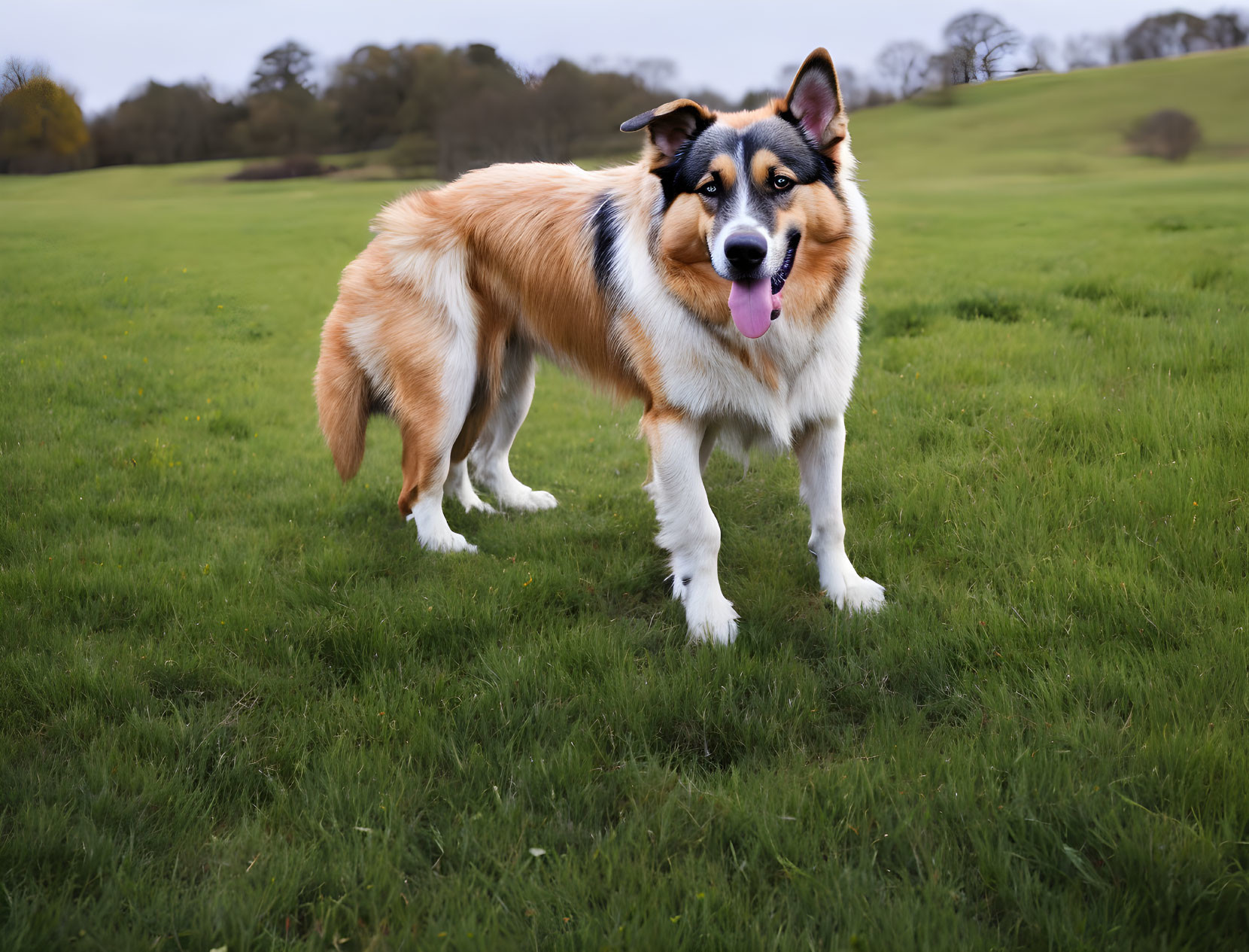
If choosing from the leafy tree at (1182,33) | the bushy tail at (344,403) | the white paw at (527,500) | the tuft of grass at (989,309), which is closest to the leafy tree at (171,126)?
the bushy tail at (344,403)

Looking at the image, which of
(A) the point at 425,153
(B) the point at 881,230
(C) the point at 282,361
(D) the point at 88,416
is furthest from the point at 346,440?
(A) the point at 425,153

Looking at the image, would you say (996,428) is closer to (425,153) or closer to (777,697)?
(777,697)

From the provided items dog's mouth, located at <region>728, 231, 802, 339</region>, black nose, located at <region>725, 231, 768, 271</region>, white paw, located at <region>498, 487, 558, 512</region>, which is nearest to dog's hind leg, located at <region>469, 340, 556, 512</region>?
white paw, located at <region>498, 487, 558, 512</region>

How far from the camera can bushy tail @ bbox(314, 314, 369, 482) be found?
4.82m

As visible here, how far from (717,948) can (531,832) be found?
622 mm

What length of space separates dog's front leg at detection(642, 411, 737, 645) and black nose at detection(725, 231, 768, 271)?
2.63 feet

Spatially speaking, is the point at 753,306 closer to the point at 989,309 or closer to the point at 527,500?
the point at 527,500

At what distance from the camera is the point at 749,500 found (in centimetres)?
477

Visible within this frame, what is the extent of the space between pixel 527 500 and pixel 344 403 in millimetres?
1256

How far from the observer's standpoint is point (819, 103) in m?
3.33

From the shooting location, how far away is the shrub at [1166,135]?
29.3 metres

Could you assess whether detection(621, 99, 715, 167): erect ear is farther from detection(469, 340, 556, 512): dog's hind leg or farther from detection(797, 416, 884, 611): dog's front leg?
detection(469, 340, 556, 512): dog's hind leg

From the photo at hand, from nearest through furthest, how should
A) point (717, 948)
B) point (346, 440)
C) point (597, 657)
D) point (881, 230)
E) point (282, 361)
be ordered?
point (717, 948), point (597, 657), point (346, 440), point (282, 361), point (881, 230)

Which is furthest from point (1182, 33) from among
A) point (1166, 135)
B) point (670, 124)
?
point (670, 124)
